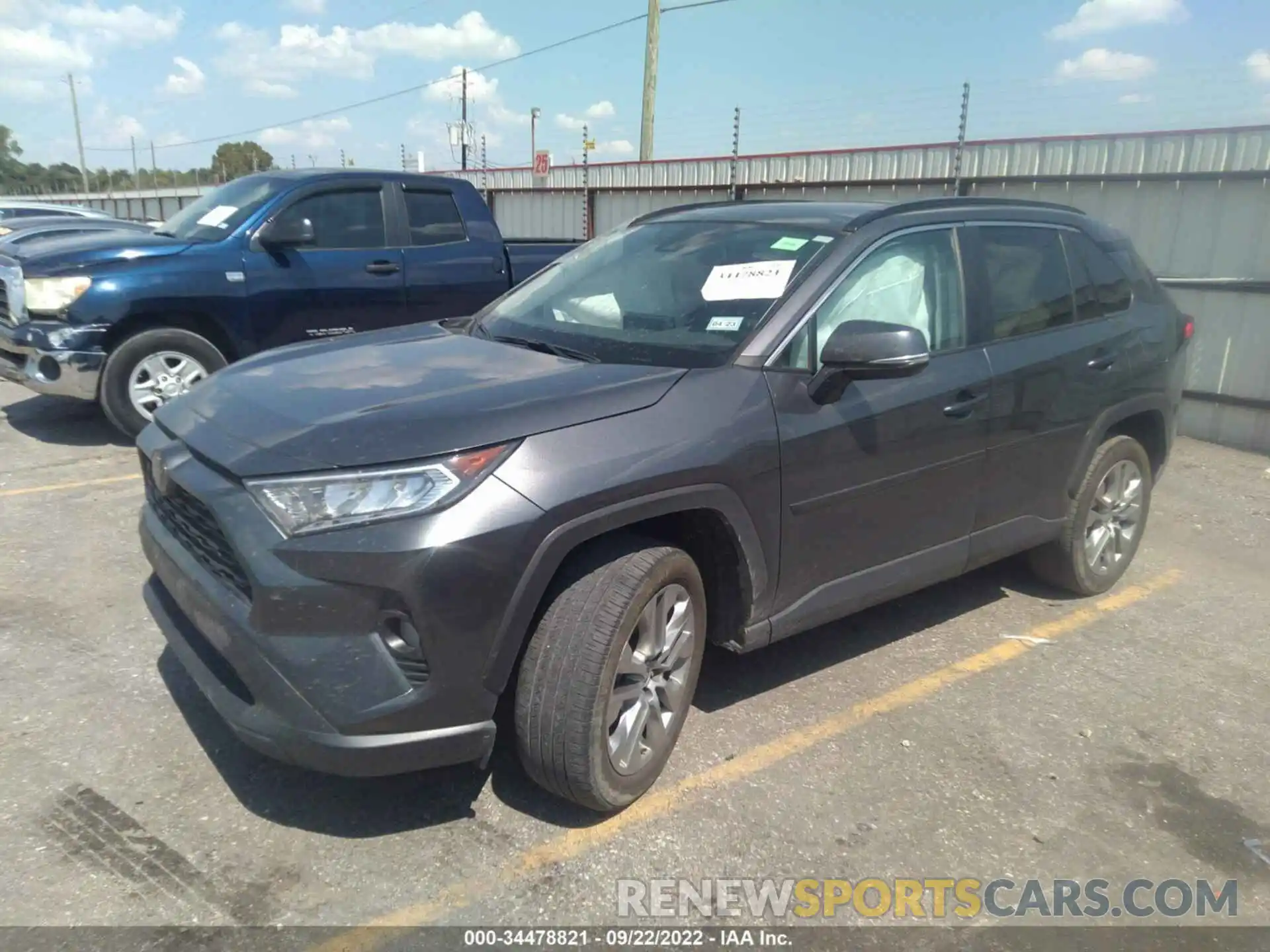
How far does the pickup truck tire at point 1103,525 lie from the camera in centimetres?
449

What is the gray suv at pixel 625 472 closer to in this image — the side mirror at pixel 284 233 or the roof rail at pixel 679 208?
the roof rail at pixel 679 208

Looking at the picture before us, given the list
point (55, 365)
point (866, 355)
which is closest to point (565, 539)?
point (866, 355)

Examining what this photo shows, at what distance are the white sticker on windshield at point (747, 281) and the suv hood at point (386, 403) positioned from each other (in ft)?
1.67

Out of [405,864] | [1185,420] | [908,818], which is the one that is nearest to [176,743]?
[405,864]

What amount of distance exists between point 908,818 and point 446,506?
172 cm

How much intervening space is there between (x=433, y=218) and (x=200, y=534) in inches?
205

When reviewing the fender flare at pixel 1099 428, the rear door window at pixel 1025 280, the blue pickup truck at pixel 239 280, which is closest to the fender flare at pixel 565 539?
the rear door window at pixel 1025 280

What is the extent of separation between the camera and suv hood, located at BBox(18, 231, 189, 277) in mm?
6184

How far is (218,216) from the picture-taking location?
6.94m

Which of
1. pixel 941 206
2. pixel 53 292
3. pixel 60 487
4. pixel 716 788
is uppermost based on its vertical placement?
pixel 941 206

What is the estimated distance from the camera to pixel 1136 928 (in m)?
2.60

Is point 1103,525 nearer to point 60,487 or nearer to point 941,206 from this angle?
point 941,206

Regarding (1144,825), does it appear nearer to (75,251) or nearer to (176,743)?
(176,743)

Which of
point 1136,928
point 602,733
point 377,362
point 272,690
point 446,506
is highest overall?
point 377,362
